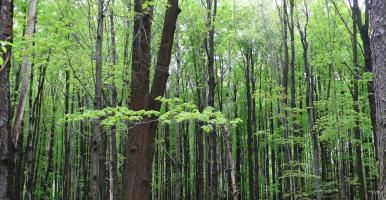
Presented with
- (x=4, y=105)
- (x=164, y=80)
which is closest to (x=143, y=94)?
(x=164, y=80)

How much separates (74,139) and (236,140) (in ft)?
42.7

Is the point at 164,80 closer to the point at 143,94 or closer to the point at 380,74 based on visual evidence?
the point at 143,94

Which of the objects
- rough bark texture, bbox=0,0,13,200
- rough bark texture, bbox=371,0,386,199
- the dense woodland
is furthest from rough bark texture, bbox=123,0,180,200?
rough bark texture, bbox=371,0,386,199

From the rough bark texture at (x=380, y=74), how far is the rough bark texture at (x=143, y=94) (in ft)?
15.8

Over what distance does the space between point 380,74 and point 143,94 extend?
5.09 m

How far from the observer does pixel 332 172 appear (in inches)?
1133

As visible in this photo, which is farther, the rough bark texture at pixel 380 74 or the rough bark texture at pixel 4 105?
the rough bark texture at pixel 4 105

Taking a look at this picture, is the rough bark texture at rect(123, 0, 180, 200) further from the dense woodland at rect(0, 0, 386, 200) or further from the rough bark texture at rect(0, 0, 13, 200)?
the rough bark texture at rect(0, 0, 13, 200)

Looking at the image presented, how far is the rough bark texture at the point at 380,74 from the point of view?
8.89 feet

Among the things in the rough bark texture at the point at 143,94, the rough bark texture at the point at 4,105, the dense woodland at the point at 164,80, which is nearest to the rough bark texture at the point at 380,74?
the dense woodland at the point at 164,80

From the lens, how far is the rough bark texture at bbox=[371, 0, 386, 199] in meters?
2.71

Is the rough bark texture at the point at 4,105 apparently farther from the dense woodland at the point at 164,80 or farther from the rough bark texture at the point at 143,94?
the rough bark texture at the point at 143,94

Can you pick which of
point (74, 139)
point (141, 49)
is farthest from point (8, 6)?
point (74, 139)

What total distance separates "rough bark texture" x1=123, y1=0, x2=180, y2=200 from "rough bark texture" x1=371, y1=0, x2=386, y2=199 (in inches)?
189
